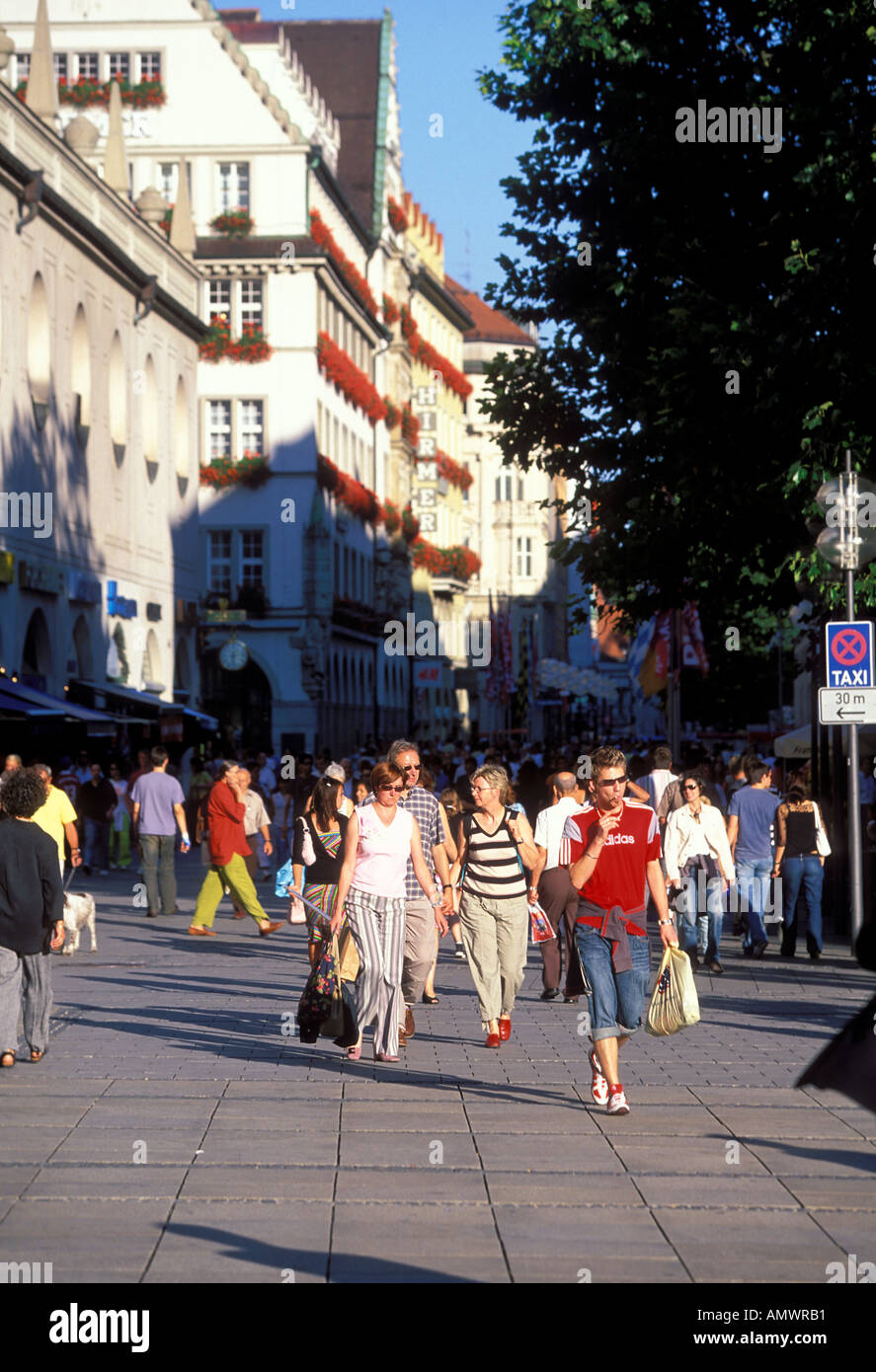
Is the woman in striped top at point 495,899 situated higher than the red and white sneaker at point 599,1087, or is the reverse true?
the woman in striped top at point 495,899

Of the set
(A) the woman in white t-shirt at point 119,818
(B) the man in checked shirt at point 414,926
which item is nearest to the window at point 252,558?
(A) the woman in white t-shirt at point 119,818

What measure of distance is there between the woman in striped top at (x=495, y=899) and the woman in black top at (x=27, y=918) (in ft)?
8.23

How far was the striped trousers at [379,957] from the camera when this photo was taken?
12.0 meters

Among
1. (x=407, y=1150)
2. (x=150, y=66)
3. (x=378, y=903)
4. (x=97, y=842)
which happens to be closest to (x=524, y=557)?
(x=150, y=66)

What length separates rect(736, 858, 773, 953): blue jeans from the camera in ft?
61.3

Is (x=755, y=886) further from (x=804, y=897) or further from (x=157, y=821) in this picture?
(x=157, y=821)

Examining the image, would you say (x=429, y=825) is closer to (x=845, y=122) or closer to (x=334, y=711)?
(x=845, y=122)

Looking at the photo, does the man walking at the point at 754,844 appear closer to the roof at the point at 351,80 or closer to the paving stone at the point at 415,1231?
the paving stone at the point at 415,1231

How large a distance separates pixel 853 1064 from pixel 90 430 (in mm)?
37355

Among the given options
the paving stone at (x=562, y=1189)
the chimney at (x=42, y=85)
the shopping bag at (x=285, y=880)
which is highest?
the chimney at (x=42, y=85)

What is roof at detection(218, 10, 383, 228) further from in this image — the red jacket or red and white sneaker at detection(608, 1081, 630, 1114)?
red and white sneaker at detection(608, 1081, 630, 1114)

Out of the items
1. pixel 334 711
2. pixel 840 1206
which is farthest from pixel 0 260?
pixel 334 711

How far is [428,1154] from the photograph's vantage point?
9.02 meters
